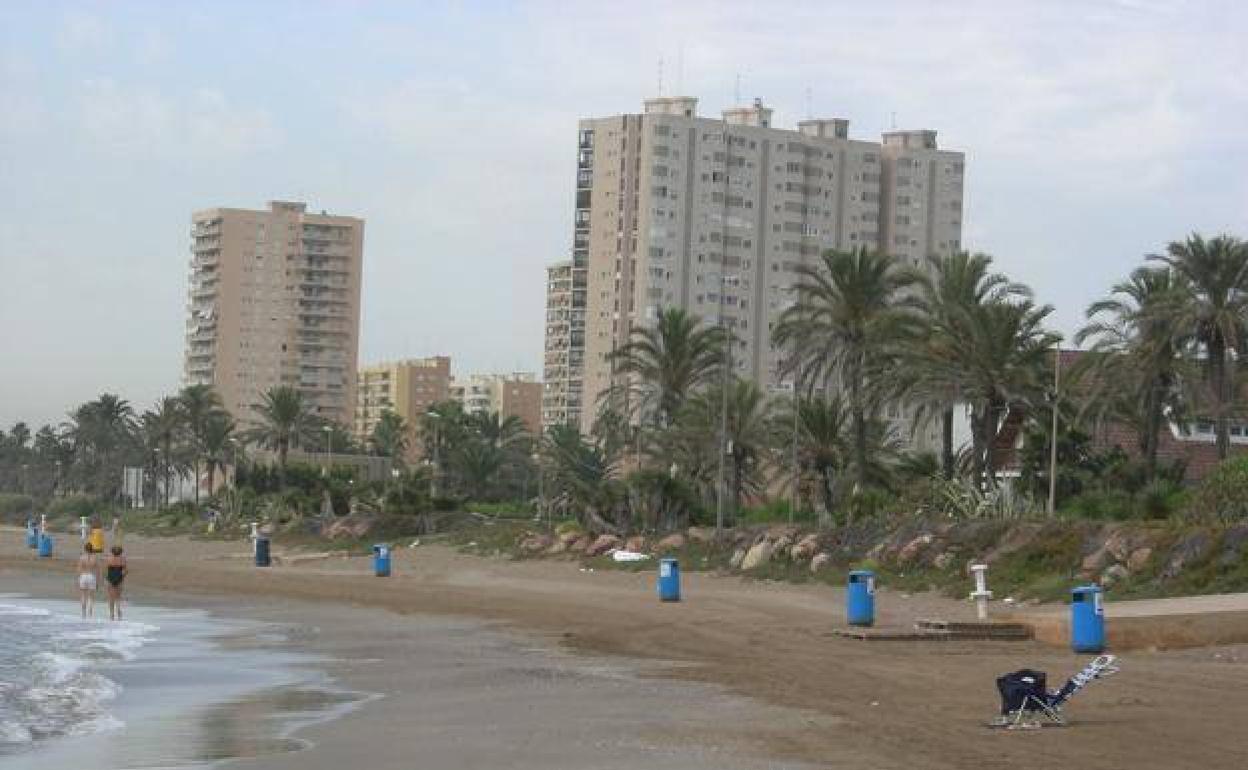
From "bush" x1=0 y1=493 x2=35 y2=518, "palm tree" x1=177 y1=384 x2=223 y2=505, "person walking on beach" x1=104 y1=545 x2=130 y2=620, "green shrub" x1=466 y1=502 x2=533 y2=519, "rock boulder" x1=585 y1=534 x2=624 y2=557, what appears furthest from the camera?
"bush" x1=0 y1=493 x2=35 y2=518

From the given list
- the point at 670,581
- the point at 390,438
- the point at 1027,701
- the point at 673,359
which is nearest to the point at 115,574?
the point at 670,581

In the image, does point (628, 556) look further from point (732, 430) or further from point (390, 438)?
point (390, 438)

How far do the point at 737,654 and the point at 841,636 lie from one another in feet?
6.70

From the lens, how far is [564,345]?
162250 millimetres

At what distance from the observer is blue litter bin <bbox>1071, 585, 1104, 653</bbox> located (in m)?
20.8

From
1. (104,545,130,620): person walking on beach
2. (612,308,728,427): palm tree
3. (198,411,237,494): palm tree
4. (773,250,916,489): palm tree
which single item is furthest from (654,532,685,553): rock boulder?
(198,411,237,494): palm tree

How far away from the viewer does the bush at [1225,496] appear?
31531 mm

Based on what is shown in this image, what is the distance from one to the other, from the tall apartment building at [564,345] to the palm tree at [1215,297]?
270ft

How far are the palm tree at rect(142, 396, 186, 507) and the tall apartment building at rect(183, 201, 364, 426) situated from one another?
165 ft

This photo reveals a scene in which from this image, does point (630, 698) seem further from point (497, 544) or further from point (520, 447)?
point (520, 447)

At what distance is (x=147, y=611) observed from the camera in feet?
122

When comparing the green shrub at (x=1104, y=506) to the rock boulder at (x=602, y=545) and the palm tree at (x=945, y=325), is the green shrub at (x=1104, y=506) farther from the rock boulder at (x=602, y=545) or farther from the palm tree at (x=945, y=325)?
the rock boulder at (x=602, y=545)

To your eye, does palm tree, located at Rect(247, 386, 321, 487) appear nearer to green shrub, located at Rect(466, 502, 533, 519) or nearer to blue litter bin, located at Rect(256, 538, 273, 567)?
green shrub, located at Rect(466, 502, 533, 519)

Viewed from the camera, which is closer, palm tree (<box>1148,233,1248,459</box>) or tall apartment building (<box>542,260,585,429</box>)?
palm tree (<box>1148,233,1248,459</box>)
